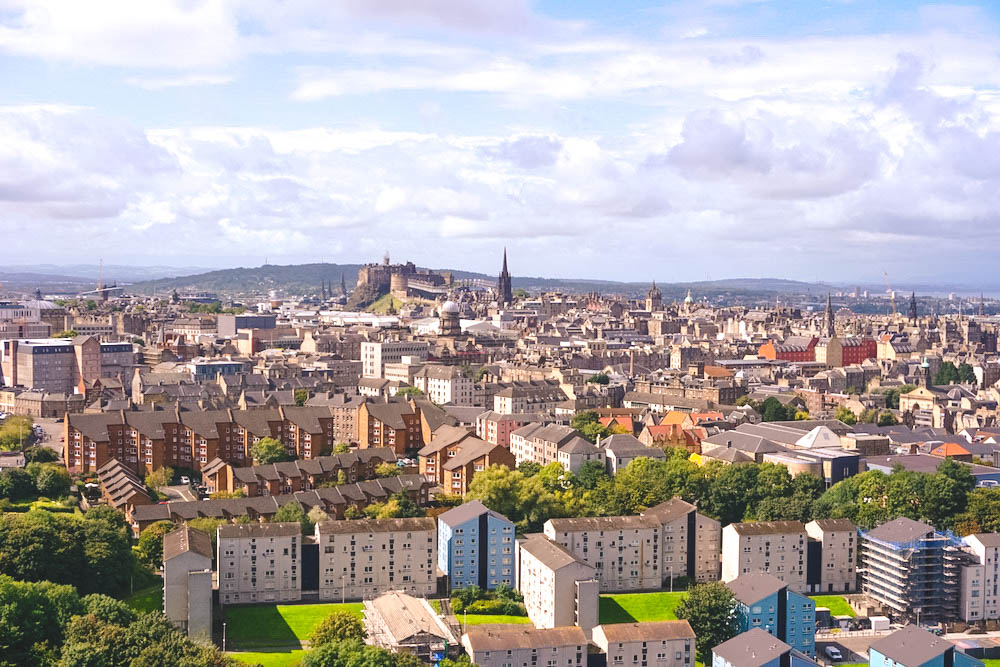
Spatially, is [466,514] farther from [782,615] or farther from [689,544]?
[782,615]

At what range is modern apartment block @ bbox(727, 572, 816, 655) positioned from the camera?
45562 millimetres

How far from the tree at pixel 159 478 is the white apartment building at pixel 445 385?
94.7 ft

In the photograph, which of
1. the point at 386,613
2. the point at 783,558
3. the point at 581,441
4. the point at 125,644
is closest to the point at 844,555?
the point at 783,558

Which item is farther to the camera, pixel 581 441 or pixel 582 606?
pixel 581 441

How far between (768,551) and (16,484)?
Result: 3689cm

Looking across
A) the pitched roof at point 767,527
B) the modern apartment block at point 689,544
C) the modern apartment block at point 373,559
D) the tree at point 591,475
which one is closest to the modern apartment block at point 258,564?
the modern apartment block at point 373,559

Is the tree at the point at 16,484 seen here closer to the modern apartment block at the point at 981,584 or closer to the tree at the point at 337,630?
the tree at the point at 337,630

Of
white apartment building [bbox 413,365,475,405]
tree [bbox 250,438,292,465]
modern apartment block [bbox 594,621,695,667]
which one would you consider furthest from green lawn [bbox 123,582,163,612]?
white apartment building [bbox 413,365,475,405]

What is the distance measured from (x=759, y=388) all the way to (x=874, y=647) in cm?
5993

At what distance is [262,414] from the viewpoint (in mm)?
70062

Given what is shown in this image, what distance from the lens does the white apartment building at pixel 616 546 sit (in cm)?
5156

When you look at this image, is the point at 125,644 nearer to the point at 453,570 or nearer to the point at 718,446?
the point at 453,570

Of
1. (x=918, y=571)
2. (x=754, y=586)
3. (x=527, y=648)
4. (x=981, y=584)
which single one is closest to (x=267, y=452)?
(x=527, y=648)

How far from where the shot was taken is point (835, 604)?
51.3 meters
